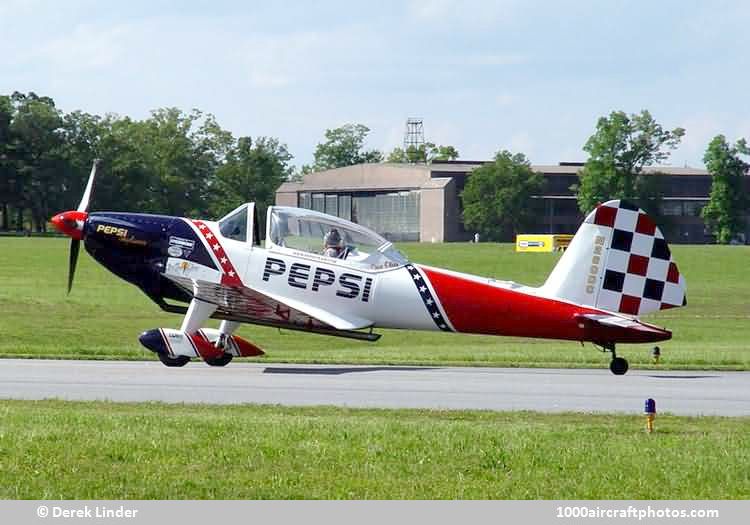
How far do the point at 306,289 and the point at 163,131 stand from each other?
3975 inches

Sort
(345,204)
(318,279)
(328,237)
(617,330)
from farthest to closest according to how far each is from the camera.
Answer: (345,204)
(318,279)
(328,237)
(617,330)

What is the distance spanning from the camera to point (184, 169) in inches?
4510

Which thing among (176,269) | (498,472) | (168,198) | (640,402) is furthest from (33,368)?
(168,198)

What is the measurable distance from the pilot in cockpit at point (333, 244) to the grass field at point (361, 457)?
6.44m

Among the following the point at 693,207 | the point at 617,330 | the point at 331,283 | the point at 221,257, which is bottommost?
the point at 617,330

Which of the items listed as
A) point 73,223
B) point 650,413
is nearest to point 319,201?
point 73,223

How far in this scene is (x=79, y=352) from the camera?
24.5 meters

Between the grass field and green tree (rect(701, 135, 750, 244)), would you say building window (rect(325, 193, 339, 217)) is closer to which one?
green tree (rect(701, 135, 750, 244))

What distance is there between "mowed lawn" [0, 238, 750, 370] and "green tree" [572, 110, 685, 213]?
5583 centimetres

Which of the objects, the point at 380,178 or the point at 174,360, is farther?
the point at 380,178

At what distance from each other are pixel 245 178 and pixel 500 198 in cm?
3797

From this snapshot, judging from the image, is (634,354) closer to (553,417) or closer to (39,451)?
(553,417)

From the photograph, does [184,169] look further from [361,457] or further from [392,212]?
[361,457]

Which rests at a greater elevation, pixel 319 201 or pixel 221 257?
pixel 319 201
